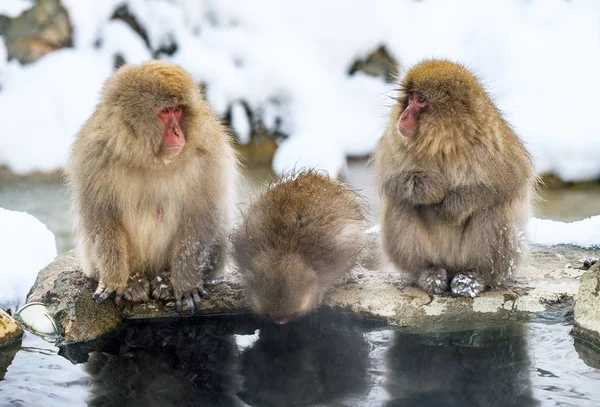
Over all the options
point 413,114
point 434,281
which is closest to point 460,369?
point 434,281

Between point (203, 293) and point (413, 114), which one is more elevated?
point (413, 114)

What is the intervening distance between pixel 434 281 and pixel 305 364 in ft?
2.73

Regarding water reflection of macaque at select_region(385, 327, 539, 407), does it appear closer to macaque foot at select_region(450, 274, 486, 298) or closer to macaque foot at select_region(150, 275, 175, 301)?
macaque foot at select_region(450, 274, 486, 298)

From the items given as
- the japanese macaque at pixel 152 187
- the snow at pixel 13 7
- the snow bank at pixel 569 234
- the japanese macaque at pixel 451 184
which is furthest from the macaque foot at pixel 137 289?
the snow at pixel 13 7

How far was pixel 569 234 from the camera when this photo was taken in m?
4.74

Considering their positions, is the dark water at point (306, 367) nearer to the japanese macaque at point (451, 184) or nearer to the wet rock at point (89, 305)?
the wet rock at point (89, 305)

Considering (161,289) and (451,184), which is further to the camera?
(161,289)

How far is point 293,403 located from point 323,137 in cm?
439

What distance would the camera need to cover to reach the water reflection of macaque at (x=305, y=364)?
3.05 meters

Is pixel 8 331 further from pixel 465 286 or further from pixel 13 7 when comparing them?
pixel 13 7

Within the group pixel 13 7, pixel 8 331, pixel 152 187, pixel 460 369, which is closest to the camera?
pixel 460 369

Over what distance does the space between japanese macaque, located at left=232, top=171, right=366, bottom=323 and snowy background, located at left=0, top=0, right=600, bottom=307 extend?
2.87 m

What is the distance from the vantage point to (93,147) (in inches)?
143

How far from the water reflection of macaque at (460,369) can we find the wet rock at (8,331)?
1540 mm
